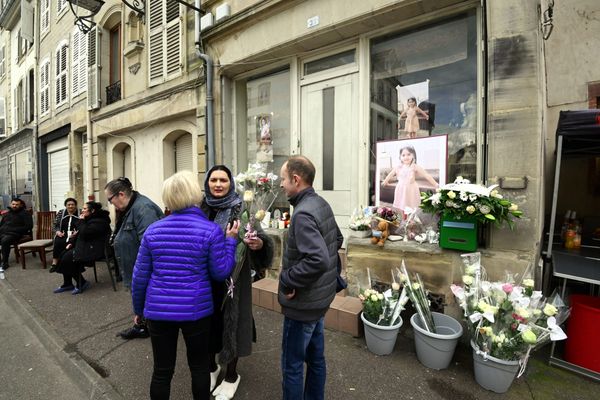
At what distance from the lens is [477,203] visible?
2.80 metres

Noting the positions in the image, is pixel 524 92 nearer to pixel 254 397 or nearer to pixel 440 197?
pixel 440 197

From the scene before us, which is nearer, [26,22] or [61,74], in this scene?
[61,74]

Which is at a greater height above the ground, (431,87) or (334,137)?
(431,87)

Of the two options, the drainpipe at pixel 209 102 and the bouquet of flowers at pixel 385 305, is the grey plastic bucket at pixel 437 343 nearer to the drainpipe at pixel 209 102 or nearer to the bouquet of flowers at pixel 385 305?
the bouquet of flowers at pixel 385 305

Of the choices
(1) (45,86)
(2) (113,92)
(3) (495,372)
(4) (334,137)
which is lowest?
(3) (495,372)

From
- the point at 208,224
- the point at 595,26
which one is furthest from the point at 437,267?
the point at 595,26

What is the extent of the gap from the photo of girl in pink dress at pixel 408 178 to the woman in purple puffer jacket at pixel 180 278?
2.70m

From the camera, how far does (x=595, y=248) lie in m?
3.66

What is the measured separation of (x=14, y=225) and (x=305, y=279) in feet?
28.5

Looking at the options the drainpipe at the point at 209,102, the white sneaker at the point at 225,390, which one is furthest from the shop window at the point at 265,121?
the white sneaker at the point at 225,390

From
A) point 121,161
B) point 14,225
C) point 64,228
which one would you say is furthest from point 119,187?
point 121,161

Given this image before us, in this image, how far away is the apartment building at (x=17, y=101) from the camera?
12584 millimetres

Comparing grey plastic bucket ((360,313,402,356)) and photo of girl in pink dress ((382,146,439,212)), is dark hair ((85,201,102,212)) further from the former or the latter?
photo of girl in pink dress ((382,146,439,212))

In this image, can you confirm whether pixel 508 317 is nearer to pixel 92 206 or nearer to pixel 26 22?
pixel 92 206
